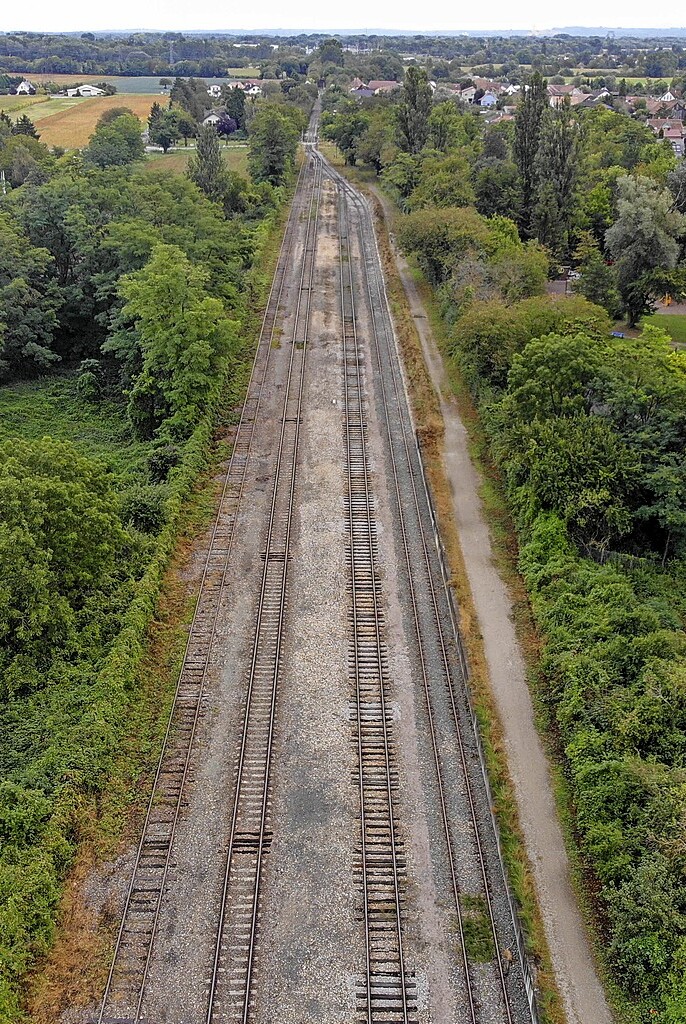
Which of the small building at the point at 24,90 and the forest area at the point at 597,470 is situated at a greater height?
the small building at the point at 24,90

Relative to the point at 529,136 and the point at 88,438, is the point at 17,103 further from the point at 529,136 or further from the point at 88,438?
the point at 88,438

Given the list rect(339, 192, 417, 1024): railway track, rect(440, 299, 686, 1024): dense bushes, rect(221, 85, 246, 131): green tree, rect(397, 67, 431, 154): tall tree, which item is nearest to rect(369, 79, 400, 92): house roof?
rect(221, 85, 246, 131): green tree

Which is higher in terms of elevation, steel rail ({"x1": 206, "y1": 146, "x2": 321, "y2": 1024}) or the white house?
the white house

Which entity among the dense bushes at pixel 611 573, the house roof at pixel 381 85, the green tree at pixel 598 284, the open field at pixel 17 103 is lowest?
the dense bushes at pixel 611 573

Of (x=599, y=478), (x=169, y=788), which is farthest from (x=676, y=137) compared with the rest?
(x=169, y=788)

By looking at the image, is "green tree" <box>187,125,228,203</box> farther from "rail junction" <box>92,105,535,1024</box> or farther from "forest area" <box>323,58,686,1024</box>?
"rail junction" <box>92,105,535,1024</box>

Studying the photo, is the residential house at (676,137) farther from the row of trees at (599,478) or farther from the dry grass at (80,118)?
the dry grass at (80,118)

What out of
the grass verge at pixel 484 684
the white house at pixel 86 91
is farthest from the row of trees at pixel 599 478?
the white house at pixel 86 91
